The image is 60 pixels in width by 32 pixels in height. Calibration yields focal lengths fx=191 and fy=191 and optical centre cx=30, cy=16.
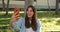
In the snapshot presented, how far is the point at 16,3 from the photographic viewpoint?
17359mm

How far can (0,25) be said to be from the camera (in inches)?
330

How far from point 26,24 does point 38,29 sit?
22 centimetres

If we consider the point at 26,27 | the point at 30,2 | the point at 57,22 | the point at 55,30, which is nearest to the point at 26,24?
the point at 26,27

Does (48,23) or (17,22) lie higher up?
(17,22)

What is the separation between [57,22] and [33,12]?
241 inches

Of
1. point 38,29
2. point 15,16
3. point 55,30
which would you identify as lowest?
point 55,30

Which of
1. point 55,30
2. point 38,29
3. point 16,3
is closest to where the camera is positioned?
point 38,29

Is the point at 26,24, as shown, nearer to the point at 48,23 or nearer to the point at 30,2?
the point at 30,2

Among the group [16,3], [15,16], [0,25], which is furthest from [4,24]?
[16,3]

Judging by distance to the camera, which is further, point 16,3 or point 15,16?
point 16,3

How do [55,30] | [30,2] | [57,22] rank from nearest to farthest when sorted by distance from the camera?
[30,2] < [55,30] < [57,22]

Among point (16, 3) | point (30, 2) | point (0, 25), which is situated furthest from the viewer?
point (16, 3)

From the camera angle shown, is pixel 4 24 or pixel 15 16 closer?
pixel 15 16

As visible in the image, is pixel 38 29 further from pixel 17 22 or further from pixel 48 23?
pixel 48 23
